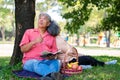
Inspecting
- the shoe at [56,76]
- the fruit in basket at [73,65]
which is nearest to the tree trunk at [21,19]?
the fruit in basket at [73,65]

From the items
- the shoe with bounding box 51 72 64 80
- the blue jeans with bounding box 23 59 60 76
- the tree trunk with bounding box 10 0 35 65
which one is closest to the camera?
the shoe with bounding box 51 72 64 80

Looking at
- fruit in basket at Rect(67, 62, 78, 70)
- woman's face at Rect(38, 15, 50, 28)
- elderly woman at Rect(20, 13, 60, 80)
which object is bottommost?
fruit in basket at Rect(67, 62, 78, 70)

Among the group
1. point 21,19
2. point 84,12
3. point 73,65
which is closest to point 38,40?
point 73,65

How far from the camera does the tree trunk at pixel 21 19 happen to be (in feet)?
29.6

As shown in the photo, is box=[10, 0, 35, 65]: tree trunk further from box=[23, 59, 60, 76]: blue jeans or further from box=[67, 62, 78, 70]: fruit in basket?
box=[67, 62, 78, 70]: fruit in basket

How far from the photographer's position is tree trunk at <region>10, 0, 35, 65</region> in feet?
29.6

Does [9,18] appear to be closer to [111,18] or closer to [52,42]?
[111,18]

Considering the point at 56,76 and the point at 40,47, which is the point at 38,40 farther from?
the point at 56,76

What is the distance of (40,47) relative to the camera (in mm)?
7266

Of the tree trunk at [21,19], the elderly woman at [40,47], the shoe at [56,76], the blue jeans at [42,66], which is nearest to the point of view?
the shoe at [56,76]

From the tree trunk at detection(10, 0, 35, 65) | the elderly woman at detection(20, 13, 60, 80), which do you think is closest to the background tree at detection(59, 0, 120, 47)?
the tree trunk at detection(10, 0, 35, 65)

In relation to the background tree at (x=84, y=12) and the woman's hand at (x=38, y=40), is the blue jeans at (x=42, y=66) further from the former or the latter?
the background tree at (x=84, y=12)

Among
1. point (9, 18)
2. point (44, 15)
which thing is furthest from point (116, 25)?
point (9, 18)

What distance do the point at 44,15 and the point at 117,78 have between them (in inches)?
77.9
